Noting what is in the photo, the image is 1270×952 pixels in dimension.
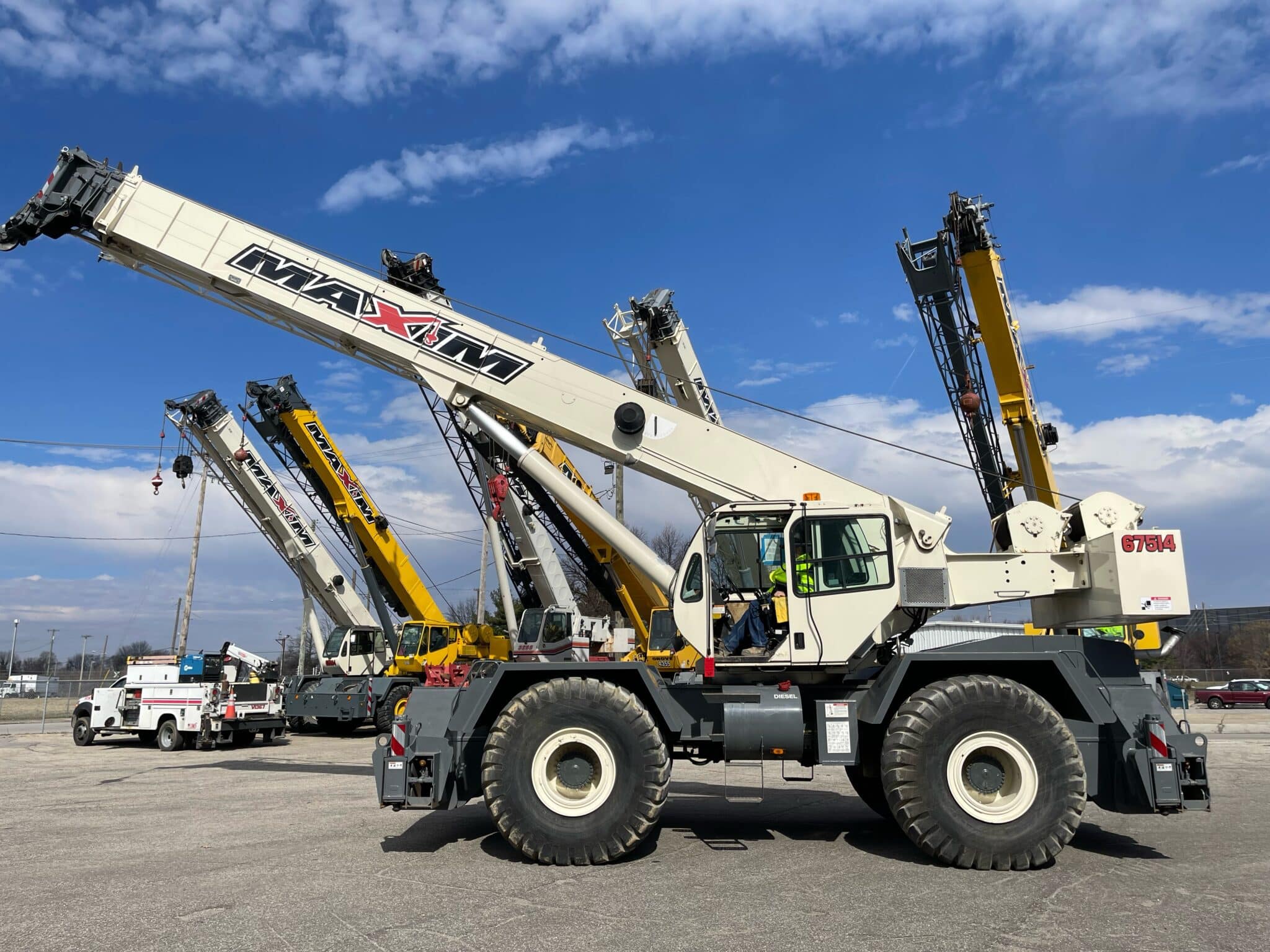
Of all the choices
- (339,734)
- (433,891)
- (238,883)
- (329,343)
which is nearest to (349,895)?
(433,891)

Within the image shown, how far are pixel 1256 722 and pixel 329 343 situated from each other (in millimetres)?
30252

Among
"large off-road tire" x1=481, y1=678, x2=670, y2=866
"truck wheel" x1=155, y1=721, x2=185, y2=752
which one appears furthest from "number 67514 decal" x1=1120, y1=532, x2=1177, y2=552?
"truck wheel" x1=155, y1=721, x2=185, y2=752

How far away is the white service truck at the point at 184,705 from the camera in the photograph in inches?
755

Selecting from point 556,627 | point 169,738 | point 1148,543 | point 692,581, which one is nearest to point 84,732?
point 169,738

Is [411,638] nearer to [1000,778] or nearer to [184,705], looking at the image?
[184,705]

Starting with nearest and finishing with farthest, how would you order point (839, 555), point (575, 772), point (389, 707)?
1. point (575, 772)
2. point (839, 555)
3. point (389, 707)

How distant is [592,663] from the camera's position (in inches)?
294

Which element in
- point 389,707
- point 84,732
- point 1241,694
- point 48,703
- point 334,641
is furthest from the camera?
point 48,703

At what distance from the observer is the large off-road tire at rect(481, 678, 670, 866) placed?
6984 mm

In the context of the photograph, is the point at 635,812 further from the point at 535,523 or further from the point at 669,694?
the point at 535,523

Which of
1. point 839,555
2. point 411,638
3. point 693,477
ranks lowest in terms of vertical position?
point 411,638

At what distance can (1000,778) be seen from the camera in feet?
23.1

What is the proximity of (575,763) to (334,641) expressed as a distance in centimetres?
1926

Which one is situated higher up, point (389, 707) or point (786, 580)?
point (786, 580)
